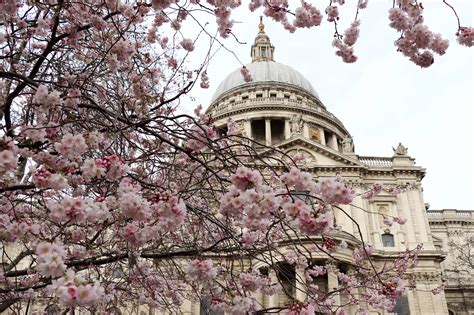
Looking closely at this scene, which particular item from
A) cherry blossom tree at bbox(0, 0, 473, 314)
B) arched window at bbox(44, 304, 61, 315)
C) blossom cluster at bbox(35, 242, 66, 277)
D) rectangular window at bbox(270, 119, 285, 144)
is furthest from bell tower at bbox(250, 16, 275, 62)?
blossom cluster at bbox(35, 242, 66, 277)

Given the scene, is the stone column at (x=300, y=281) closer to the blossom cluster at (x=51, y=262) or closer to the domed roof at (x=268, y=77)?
the blossom cluster at (x=51, y=262)

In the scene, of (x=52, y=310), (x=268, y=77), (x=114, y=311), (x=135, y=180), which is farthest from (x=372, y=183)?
(x=135, y=180)

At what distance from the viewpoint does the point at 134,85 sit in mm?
8625

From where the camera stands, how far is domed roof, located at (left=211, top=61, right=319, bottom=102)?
58.7m

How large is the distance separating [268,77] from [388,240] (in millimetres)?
30853

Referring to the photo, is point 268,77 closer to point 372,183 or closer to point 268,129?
point 268,129

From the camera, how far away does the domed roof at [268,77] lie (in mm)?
58719

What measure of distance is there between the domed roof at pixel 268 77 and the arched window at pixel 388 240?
28.4 meters

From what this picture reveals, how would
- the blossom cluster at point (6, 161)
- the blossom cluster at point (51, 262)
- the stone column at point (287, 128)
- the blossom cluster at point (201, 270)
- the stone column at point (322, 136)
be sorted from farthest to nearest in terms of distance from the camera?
the stone column at point (322, 136)
the stone column at point (287, 128)
the blossom cluster at point (201, 270)
the blossom cluster at point (6, 161)
the blossom cluster at point (51, 262)

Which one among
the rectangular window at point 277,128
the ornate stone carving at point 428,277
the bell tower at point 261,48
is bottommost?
the ornate stone carving at point 428,277

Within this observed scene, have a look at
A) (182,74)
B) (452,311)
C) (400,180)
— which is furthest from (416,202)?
(182,74)

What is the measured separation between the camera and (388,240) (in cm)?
3334

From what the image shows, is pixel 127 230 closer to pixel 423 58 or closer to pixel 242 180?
pixel 242 180

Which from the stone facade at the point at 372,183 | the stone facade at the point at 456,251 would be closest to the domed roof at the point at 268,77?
the stone facade at the point at 372,183
